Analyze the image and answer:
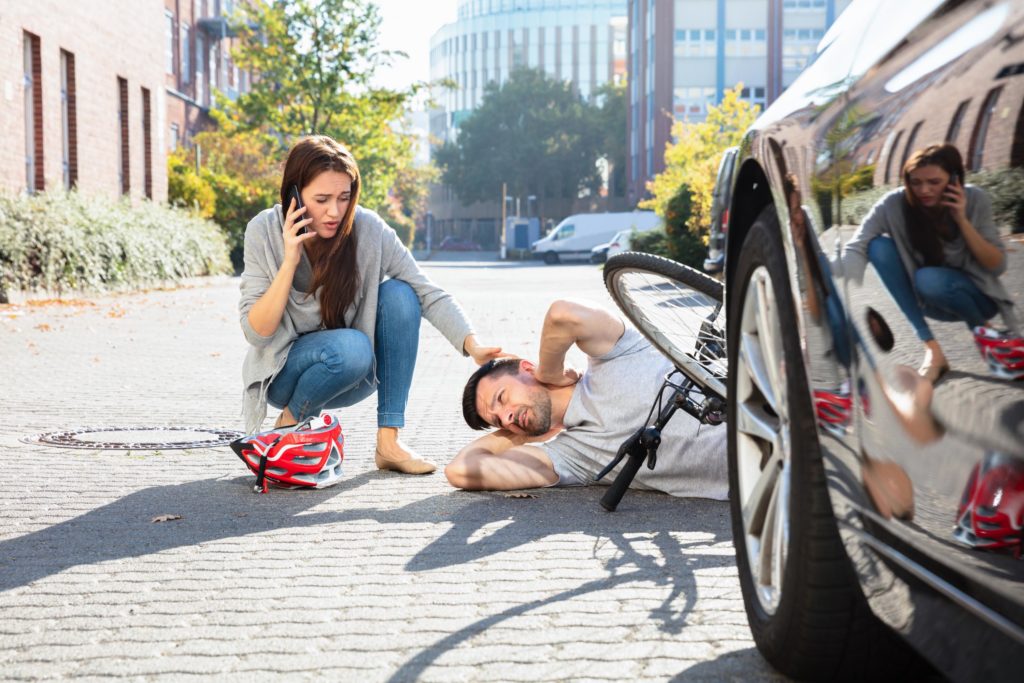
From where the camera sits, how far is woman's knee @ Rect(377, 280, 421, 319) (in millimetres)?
5852

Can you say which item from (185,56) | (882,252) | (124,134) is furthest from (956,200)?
(185,56)

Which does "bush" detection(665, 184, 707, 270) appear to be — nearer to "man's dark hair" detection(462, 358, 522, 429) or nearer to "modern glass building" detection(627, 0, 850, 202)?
"man's dark hair" detection(462, 358, 522, 429)

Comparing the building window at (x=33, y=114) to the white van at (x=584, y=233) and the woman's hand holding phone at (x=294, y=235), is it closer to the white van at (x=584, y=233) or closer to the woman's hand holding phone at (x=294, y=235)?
the woman's hand holding phone at (x=294, y=235)

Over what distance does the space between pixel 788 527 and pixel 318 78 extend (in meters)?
40.3

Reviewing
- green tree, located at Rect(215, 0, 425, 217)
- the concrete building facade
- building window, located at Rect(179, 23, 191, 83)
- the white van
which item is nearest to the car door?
green tree, located at Rect(215, 0, 425, 217)

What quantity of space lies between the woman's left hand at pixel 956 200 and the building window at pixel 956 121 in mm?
63

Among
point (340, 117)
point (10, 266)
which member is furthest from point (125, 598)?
point (340, 117)

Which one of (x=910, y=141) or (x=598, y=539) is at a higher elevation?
(x=910, y=141)

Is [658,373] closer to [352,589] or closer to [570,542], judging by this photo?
[570,542]

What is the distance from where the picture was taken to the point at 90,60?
28422 mm

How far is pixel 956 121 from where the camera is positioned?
1.84 meters

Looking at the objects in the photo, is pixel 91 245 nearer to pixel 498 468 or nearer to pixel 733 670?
pixel 498 468

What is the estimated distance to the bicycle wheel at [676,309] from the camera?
4613 millimetres

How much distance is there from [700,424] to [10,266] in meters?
16.1
